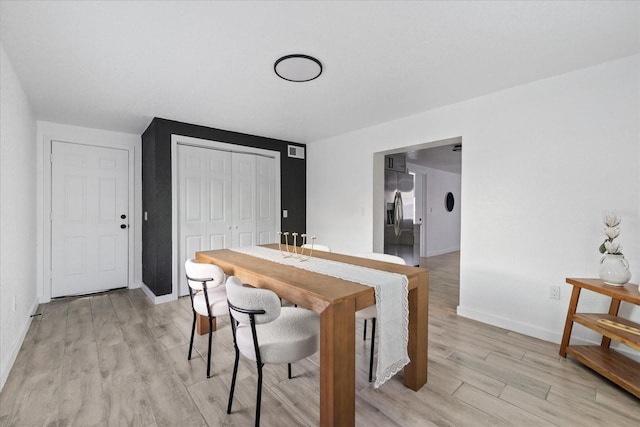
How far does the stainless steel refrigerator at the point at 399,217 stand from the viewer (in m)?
4.54

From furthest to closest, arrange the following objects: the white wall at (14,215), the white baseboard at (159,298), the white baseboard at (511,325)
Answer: the white baseboard at (159,298)
the white baseboard at (511,325)
the white wall at (14,215)

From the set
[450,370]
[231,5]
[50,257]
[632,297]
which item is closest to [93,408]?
[450,370]

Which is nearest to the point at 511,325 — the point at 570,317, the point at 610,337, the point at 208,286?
the point at 570,317

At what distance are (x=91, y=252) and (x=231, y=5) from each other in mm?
3989

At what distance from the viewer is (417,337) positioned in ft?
5.93

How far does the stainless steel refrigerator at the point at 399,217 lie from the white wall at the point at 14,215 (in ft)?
13.3

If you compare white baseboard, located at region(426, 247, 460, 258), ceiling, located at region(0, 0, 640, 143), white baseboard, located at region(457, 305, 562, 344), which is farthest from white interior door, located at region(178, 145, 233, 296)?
white baseboard, located at region(426, 247, 460, 258)

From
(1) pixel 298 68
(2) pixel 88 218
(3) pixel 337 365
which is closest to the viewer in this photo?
(3) pixel 337 365

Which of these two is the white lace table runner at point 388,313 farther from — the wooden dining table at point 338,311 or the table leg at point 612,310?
the table leg at point 612,310

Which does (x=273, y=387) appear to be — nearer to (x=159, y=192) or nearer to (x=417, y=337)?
(x=417, y=337)

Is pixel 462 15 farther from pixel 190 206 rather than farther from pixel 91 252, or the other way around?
pixel 91 252

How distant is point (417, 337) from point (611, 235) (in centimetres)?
161

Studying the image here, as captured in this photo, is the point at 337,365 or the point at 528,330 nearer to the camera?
the point at 337,365

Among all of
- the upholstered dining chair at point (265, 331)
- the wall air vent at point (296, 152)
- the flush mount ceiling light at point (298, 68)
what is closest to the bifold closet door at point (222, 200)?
the wall air vent at point (296, 152)
